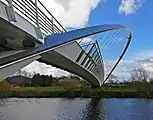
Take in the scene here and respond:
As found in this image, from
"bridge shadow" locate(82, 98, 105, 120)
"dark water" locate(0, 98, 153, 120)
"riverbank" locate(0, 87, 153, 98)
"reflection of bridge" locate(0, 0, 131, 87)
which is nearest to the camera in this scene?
"reflection of bridge" locate(0, 0, 131, 87)

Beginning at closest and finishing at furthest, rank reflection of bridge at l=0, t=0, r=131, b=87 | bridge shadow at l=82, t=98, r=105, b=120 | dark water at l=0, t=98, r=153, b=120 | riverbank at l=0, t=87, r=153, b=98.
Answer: reflection of bridge at l=0, t=0, r=131, b=87 < bridge shadow at l=82, t=98, r=105, b=120 < dark water at l=0, t=98, r=153, b=120 < riverbank at l=0, t=87, r=153, b=98

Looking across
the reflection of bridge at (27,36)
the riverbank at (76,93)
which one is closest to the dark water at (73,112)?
the reflection of bridge at (27,36)

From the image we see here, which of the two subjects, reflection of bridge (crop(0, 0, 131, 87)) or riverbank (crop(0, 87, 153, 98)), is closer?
reflection of bridge (crop(0, 0, 131, 87))

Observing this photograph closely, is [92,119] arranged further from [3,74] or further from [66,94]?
[66,94]

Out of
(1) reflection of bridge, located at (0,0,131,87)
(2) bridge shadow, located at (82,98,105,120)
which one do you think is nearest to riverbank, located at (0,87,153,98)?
(2) bridge shadow, located at (82,98,105,120)

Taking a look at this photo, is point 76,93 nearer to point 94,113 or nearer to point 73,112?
point 73,112

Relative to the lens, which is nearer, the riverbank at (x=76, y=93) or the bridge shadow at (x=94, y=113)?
the bridge shadow at (x=94, y=113)

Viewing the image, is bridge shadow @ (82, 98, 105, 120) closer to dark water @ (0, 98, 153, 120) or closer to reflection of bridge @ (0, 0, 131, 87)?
dark water @ (0, 98, 153, 120)

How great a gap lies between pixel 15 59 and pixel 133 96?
5297 centimetres

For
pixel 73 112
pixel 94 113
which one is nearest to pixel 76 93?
pixel 73 112

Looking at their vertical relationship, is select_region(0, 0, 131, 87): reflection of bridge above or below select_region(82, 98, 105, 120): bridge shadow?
above

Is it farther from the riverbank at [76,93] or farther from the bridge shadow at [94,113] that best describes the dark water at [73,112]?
the riverbank at [76,93]

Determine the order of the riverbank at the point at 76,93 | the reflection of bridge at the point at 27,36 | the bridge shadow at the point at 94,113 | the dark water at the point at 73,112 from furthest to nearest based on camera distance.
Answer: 1. the riverbank at the point at 76,93
2. the dark water at the point at 73,112
3. the bridge shadow at the point at 94,113
4. the reflection of bridge at the point at 27,36

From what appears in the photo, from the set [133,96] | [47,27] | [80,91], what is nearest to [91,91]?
[80,91]
